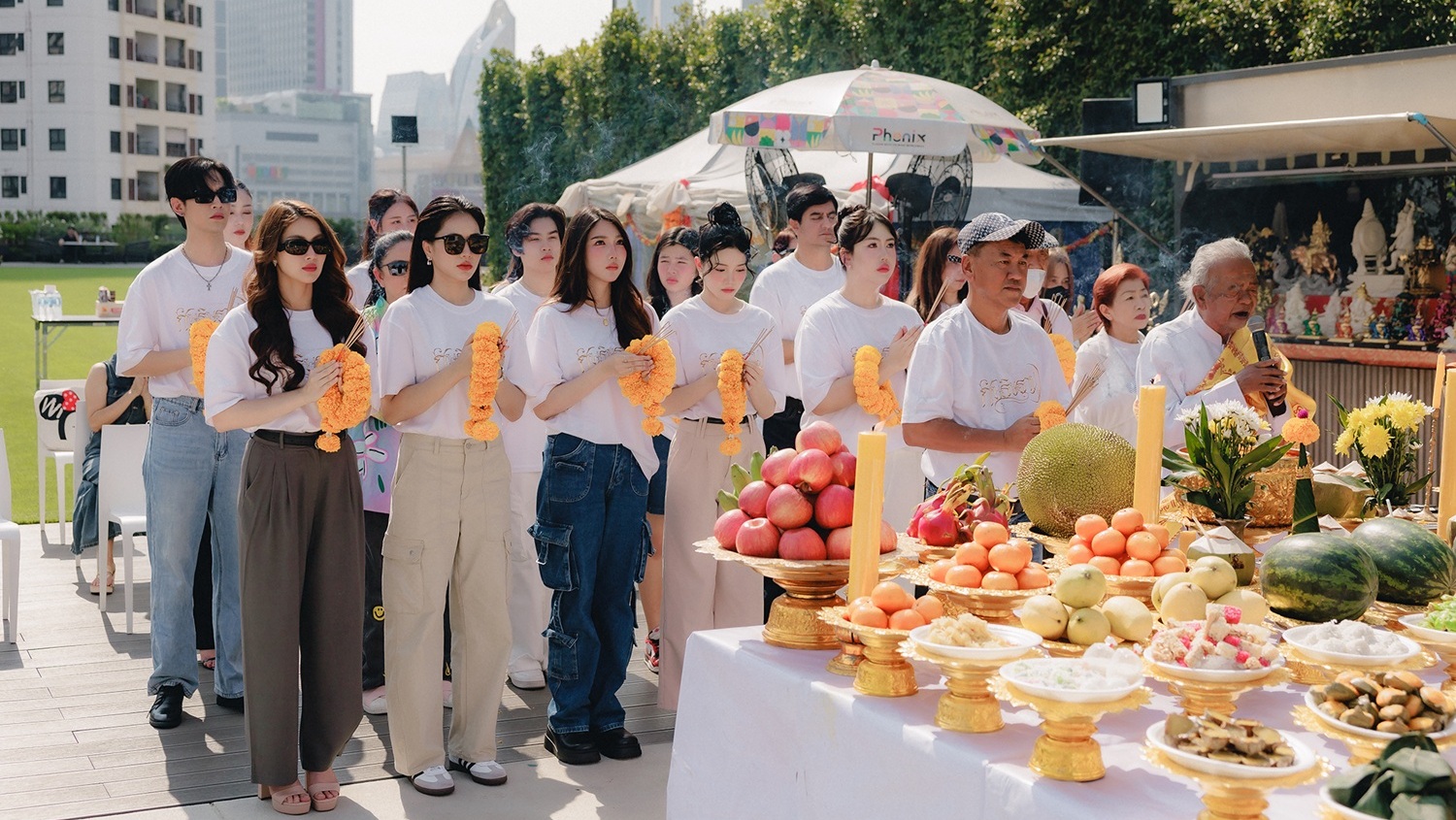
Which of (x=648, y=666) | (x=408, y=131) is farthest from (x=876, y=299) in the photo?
(x=408, y=131)

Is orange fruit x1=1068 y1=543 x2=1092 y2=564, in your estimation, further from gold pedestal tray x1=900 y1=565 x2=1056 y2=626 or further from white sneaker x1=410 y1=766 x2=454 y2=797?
white sneaker x1=410 y1=766 x2=454 y2=797

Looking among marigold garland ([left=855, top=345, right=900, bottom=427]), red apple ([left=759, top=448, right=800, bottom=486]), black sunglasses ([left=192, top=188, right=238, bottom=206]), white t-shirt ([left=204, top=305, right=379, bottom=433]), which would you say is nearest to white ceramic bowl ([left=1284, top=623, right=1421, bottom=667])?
red apple ([left=759, top=448, right=800, bottom=486])

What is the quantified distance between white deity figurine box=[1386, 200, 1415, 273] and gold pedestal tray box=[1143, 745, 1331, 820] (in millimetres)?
9570

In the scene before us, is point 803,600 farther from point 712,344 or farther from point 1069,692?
point 712,344

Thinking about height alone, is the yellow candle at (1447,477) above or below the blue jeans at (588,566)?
above

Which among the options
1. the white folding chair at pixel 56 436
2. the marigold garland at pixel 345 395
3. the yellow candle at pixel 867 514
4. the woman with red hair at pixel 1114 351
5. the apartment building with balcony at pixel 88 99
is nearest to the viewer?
the yellow candle at pixel 867 514

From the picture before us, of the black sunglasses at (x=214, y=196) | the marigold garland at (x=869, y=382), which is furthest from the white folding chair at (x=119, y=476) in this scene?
the marigold garland at (x=869, y=382)

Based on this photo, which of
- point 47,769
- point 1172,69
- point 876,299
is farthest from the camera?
point 1172,69

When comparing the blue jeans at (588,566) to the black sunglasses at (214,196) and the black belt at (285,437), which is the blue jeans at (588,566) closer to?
the black belt at (285,437)

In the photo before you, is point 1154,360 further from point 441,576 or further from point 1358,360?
point 1358,360

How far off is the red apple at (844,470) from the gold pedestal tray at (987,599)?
274 mm

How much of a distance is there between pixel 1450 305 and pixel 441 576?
8242 mm

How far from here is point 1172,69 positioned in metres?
16.9

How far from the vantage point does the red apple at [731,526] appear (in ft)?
10.1
